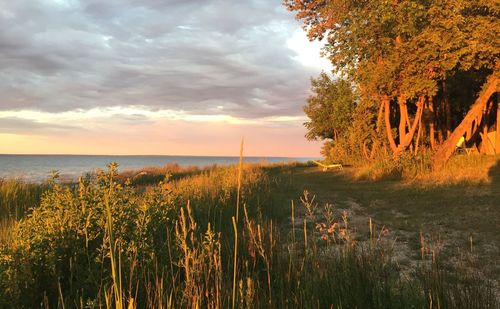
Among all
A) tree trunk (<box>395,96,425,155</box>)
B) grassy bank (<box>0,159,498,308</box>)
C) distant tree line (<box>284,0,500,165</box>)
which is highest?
distant tree line (<box>284,0,500,165</box>)

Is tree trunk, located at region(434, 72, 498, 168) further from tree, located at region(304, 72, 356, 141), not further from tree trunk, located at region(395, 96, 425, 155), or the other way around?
tree, located at region(304, 72, 356, 141)

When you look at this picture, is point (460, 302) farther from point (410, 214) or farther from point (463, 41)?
point (463, 41)

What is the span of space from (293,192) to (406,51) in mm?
8698

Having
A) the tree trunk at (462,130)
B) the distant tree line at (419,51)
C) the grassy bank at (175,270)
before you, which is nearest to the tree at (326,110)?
the distant tree line at (419,51)

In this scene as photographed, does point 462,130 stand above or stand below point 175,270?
above

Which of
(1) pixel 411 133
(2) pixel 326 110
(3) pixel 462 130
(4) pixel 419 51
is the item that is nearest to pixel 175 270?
(4) pixel 419 51

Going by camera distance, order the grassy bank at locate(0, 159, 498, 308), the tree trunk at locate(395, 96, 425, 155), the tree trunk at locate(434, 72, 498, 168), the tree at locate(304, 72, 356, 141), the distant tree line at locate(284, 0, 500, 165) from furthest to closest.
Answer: the tree at locate(304, 72, 356, 141) < the tree trunk at locate(395, 96, 425, 155) < the tree trunk at locate(434, 72, 498, 168) < the distant tree line at locate(284, 0, 500, 165) < the grassy bank at locate(0, 159, 498, 308)

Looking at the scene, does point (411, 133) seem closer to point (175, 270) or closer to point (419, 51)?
point (419, 51)

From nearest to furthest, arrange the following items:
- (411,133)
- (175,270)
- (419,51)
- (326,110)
→ (175,270) < (419,51) < (411,133) < (326,110)

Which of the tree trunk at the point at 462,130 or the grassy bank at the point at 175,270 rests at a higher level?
the tree trunk at the point at 462,130

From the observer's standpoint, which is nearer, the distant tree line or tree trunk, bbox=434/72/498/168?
the distant tree line

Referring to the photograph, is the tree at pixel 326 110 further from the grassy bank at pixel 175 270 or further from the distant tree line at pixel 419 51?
the grassy bank at pixel 175 270

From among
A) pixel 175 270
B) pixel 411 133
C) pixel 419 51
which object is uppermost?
pixel 419 51

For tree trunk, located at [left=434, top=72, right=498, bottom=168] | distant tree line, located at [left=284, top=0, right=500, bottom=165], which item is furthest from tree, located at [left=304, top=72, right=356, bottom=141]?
tree trunk, located at [left=434, top=72, right=498, bottom=168]
